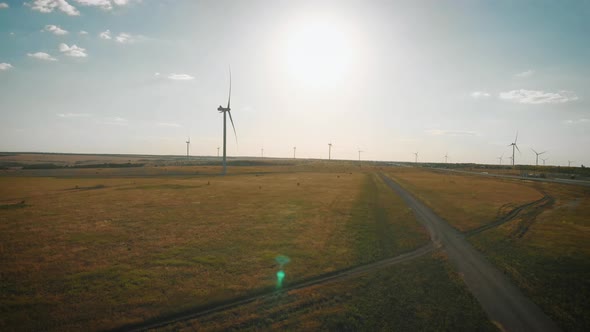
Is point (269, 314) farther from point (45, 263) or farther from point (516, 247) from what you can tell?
point (516, 247)

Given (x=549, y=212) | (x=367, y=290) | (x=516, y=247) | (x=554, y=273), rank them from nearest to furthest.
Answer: (x=367, y=290) < (x=554, y=273) < (x=516, y=247) < (x=549, y=212)

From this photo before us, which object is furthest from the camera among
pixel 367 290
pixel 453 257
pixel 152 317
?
pixel 453 257

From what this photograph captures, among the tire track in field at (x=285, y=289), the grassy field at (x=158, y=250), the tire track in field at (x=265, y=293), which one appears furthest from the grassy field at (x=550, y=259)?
Result: the grassy field at (x=158, y=250)

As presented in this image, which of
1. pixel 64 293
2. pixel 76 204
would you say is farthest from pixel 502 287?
pixel 76 204

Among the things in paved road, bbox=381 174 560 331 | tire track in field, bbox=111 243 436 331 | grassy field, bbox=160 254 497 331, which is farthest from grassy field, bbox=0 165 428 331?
paved road, bbox=381 174 560 331

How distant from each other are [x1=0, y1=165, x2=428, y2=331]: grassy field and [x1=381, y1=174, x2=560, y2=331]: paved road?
327 cm

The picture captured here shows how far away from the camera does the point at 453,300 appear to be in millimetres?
15555

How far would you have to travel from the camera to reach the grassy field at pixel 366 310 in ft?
43.4

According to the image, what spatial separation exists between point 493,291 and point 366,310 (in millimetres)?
8668

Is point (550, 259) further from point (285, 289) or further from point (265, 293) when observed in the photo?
point (265, 293)

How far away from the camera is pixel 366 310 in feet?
47.8

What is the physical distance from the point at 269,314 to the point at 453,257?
1654 cm

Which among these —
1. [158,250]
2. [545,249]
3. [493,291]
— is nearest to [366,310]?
[493,291]

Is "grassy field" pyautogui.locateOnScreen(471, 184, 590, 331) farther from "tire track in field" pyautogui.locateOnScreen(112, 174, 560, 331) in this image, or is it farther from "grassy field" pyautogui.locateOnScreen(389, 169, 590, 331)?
"tire track in field" pyautogui.locateOnScreen(112, 174, 560, 331)
